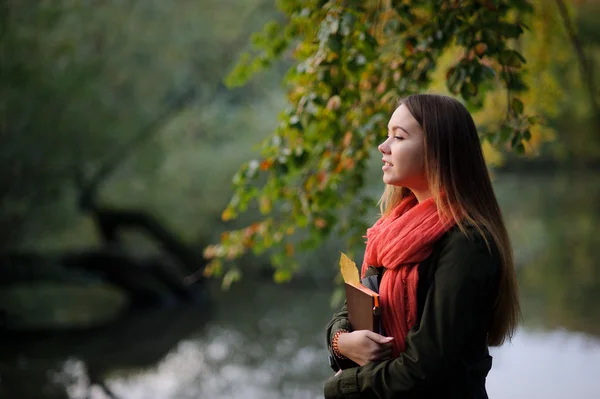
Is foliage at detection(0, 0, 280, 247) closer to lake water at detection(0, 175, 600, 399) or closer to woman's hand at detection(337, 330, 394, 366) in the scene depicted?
lake water at detection(0, 175, 600, 399)

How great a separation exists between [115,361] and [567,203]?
49.1 ft

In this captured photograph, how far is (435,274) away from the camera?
5.16 feet

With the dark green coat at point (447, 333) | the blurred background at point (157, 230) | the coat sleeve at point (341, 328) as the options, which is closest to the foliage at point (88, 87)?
the blurred background at point (157, 230)

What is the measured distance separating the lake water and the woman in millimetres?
4947

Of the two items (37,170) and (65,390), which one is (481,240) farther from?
(37,170)

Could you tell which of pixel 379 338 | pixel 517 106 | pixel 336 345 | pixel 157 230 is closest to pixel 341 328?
pixel 336 345

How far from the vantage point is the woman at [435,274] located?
1.54 m

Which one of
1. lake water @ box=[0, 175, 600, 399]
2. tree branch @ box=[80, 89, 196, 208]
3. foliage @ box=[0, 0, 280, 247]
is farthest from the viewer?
tree branch @ box=[80, 89, 196, 208]

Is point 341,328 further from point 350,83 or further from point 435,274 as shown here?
point 350,83

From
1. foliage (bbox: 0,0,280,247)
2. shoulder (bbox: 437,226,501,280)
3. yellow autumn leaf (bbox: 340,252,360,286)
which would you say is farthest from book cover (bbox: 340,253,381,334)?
foliage (bbox: 0,0,280,247)

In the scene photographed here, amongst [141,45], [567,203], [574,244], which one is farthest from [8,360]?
[567,203]

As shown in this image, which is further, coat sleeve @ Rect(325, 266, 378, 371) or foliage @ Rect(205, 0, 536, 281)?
foliage @ Rect(205, 0, 536, 281)

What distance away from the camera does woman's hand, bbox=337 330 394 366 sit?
5.38ft

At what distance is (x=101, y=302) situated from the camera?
10.1 meters
